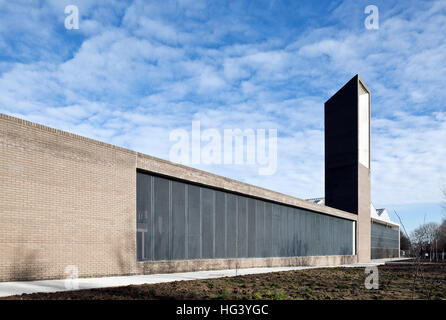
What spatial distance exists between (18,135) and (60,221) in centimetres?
335

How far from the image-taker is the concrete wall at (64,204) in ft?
44.5

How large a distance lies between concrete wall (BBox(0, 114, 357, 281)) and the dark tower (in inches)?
1279

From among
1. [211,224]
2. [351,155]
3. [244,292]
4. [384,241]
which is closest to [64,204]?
[244,292]

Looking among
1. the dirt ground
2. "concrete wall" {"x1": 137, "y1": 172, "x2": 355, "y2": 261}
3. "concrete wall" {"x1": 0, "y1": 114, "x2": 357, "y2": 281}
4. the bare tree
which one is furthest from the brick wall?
the bare tree

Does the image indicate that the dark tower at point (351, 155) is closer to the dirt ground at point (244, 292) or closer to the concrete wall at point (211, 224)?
the concrete wall at point (211, 224)

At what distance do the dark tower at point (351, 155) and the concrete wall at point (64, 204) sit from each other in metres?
32.5

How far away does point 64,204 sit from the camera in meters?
15.1

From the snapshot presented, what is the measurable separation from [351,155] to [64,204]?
38528mm

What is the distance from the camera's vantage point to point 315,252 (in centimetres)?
3566

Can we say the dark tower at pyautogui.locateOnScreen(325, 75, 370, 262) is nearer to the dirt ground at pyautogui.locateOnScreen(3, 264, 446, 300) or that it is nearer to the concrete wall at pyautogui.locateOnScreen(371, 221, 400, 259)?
the concrete wall at pyautogui.locateOnScreen(371, 221, 400, 259)

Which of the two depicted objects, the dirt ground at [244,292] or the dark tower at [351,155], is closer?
the dirt ground at [244,292]

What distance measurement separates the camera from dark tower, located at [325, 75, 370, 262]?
47000mm

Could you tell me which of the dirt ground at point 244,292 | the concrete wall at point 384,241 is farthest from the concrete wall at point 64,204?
the concrete wall at point 384,241

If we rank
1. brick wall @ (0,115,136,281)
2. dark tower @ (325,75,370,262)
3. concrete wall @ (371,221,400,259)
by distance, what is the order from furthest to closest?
concrete wall @ (371,221,400,259) → dark tower @ (325,75,370,262) → brick wall @ (0,115,136,281)
